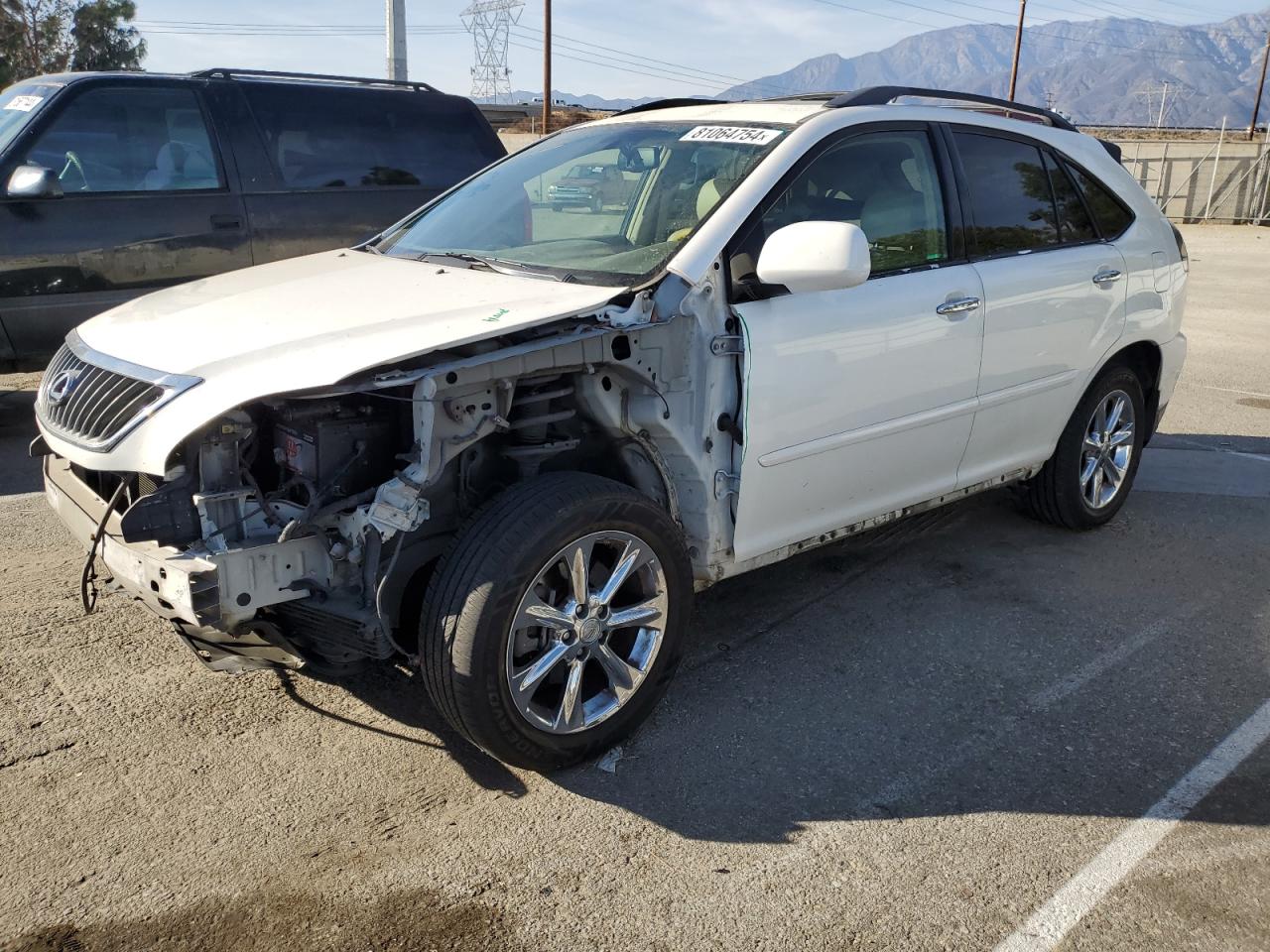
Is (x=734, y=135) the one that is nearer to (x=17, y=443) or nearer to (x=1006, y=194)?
(x=1006, y=194)

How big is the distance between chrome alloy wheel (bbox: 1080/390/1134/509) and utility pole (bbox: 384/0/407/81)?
2001cm

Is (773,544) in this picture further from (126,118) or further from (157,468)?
(126,118)

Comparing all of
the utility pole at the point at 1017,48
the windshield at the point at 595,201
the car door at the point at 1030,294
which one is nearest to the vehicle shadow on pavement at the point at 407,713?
the windshield at the point at 595,201

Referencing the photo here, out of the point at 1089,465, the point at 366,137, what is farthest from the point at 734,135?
the point at 366,137

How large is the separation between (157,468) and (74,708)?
124 centimetres

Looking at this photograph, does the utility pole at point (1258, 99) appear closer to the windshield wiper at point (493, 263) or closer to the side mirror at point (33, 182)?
the side mirror at point (33, 182)

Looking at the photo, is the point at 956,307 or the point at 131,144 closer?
the point at 956,307

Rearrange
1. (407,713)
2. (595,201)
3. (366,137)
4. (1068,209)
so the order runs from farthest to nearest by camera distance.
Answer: (366,137) → (1068,209) → (595,201) → (407,713)

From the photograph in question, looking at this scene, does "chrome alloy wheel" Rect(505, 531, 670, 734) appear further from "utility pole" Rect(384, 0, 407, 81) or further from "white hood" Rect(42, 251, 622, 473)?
"utility pole" Rect(384, 0, 407, 81)

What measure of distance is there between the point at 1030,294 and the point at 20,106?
5.94 m

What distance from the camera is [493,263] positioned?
376 cm

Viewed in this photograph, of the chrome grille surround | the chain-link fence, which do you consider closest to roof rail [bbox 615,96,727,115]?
the chrome grille surround

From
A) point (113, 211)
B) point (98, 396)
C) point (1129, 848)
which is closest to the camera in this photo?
point (1129, 848)

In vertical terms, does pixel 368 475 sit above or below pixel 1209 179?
below
